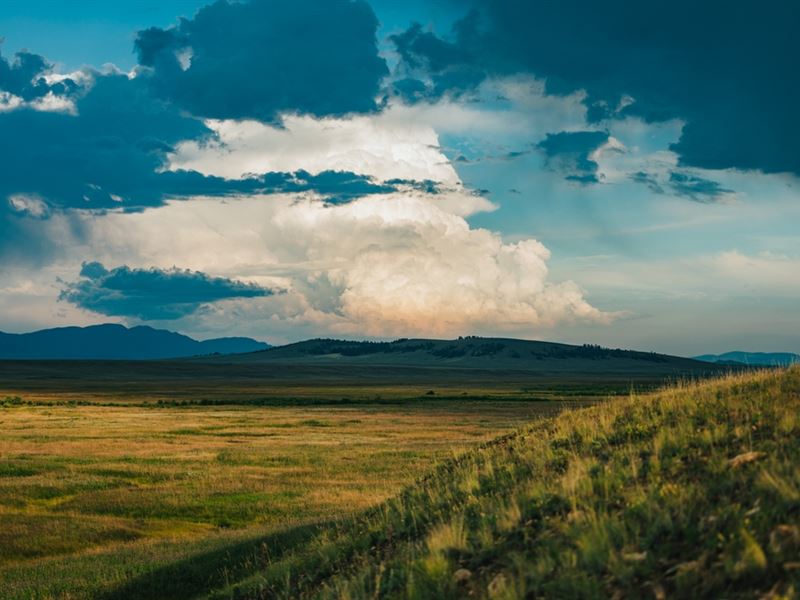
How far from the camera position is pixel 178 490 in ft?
115

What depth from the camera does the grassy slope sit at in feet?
29.1

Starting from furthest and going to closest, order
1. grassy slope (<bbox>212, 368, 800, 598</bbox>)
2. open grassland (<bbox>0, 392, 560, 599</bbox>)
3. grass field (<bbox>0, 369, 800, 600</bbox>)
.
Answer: open grassland (<bbox>0, 392, 560, 599</bbox>) < grass field (<bbox>0, 369, 800, 600</bbox>) < grassy slope (<bbox>212, 368, 800, 598</bbox>)

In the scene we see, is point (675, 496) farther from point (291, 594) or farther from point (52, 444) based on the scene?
point (52, 444)

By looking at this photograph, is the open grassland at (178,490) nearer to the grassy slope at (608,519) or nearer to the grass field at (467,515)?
the grass field at (467,515)

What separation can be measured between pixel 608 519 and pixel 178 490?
27906 millimetres

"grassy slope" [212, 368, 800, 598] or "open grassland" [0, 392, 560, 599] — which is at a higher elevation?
"grassy slope" [212, 368, 800, 598]

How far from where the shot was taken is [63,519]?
29.3 m

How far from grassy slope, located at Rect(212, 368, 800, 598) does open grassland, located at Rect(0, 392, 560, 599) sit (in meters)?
4.78

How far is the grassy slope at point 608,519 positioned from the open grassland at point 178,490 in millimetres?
4778

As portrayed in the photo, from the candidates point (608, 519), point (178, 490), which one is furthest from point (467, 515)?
point (178, 490)

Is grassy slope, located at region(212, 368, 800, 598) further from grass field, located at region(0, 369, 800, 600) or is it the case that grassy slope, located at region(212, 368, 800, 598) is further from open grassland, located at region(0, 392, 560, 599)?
open grassland, located at region(0, 392, 560, 599)

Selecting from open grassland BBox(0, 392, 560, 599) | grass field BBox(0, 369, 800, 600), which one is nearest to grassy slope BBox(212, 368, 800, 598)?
grass field BBox(0, 369, 800, 600)

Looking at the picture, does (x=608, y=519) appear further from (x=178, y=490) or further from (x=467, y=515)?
(x=178, y=490)

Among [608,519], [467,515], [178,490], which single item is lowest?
[178,490]
